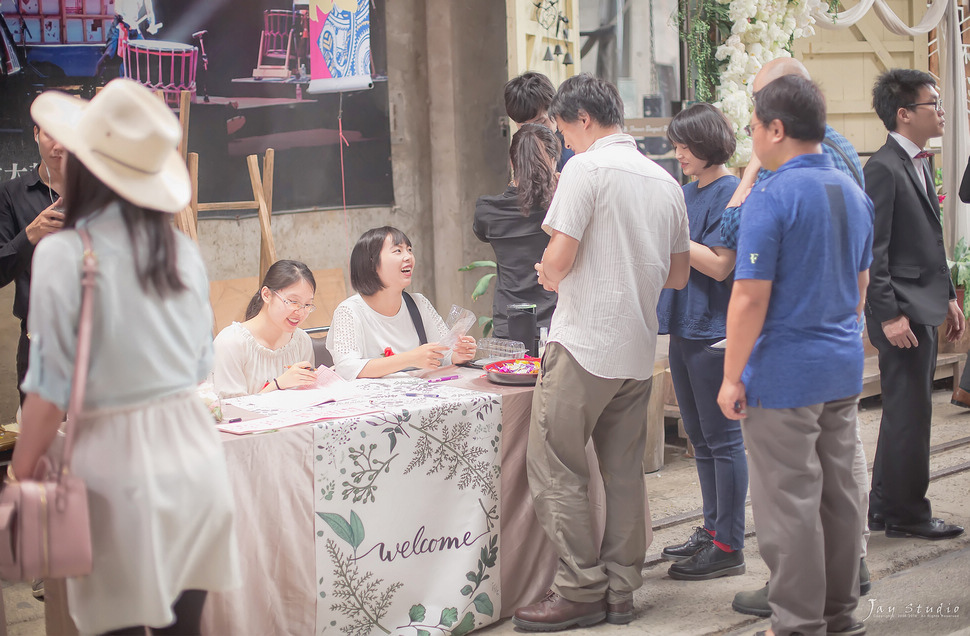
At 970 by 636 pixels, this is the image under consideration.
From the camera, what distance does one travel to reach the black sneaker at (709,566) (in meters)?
3.32

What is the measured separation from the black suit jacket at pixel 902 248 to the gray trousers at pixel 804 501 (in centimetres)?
107

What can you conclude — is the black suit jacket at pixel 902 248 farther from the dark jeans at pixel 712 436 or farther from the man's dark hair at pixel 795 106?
the man's dark hair at pixel 795 106

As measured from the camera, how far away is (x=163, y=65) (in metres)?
4.92

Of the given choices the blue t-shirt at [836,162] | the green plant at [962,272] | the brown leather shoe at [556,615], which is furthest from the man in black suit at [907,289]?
the green plant at [962,272]

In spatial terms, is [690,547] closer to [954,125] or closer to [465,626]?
[465,626]

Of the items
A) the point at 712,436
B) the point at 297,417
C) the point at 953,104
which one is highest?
the point at 953,104

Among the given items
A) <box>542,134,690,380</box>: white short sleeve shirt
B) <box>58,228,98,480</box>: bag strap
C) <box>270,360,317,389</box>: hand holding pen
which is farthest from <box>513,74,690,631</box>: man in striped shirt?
<box>58,228,98,480</box>: bag strap

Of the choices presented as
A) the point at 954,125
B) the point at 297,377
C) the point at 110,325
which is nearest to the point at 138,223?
the point at 110,325

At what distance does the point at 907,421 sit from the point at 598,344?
161cm

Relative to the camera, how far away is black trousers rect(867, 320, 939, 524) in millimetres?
3576

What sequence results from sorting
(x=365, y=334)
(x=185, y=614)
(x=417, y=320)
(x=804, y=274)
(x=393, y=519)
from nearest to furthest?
(x=185, y=614), (x=804, y=274), (x=393, y=519), (x=365, y=334), (x=417, y=320)

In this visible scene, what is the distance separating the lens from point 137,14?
15.7 ft

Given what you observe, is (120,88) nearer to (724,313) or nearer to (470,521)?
(470,521)

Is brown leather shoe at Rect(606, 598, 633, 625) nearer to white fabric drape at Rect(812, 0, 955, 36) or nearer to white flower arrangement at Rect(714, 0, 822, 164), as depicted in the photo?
white flower arrangement at Rect(714, 0, 822, 164)
